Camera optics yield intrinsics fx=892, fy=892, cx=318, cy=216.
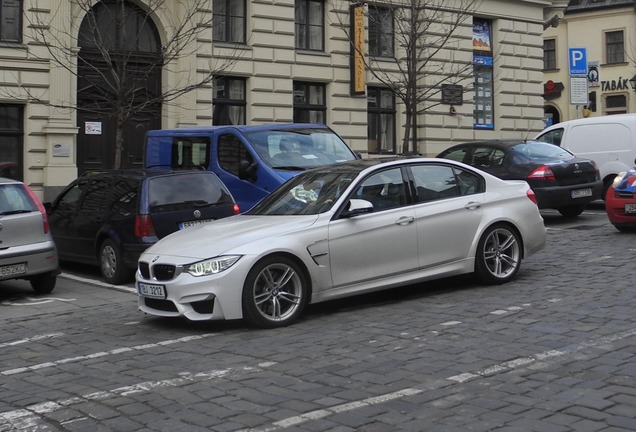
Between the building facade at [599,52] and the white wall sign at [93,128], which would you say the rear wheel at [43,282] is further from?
the building facade at [599,52]

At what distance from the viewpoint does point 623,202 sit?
1448cm

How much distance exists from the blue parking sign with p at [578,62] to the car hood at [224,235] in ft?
71.8

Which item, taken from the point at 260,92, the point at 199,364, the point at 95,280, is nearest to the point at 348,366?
the point at 199,364

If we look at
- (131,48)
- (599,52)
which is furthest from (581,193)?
(599,52)

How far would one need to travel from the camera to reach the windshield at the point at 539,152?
1695 centimetres

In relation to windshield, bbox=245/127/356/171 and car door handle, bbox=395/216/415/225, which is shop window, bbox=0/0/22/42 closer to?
windshield, bbox=245/127/356/171

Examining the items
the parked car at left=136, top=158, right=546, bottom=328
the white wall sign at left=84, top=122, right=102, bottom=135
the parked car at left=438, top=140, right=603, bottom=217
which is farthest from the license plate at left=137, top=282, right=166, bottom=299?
the white wall sign at left=84, top=122, right=102, bottom=135

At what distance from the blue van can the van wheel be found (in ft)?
8.47

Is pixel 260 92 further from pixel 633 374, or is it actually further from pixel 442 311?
pixel 633 374

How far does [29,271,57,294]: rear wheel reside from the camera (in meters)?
11.7

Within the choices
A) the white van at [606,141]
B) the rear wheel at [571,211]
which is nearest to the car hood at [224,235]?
the rear wheel at [571,211]

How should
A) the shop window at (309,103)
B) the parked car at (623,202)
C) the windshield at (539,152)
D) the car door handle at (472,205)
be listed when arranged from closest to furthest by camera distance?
the car door handle at (472,205) → the parked car at (623,202) → the windshield at (539,152) → the shop window at (309,103)

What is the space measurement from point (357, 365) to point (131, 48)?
18.3 meters

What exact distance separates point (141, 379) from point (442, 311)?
11.1 feet
